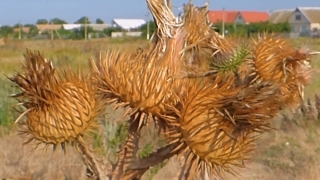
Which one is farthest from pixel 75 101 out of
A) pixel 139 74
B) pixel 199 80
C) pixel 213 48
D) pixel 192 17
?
pixel 213 48

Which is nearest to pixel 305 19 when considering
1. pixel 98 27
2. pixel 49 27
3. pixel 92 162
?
pixel 98 27

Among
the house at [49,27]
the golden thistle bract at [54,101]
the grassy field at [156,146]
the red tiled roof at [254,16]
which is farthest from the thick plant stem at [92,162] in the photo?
the red tiled roof at [254,16]

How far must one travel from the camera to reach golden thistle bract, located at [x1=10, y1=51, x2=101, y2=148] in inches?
55.7

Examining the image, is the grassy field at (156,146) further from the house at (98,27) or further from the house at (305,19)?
the house at (305,19)

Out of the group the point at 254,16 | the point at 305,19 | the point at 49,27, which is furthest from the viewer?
the point at 305,19

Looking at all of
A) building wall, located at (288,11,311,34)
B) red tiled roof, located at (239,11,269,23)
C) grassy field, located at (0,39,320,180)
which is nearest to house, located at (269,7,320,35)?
building wall, located at (288,11,311,34)

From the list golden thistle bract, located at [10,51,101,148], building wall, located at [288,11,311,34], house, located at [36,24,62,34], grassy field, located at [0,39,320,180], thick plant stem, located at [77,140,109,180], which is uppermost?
building wall, located at [288,11,311,34]

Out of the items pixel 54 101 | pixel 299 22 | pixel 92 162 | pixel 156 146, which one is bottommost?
pixel 156 146

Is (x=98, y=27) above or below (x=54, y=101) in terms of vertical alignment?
above

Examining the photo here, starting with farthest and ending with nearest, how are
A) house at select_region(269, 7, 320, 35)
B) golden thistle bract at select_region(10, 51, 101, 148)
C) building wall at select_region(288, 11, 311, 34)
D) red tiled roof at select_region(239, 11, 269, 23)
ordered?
1. building wall at select_region(288, 11, 311, 34)
2. house at select_region(269, 7, 320, 35)
3. red tiled roof at select_region(239, 11, 269, 23)
4. golden thistle bract at select_region(10, 51, 101, 148)

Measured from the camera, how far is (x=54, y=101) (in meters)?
1.43

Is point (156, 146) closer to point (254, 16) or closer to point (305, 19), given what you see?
point (254, 16)

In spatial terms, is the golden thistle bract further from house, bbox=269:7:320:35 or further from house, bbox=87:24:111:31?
house, bbox=269:7:320:35

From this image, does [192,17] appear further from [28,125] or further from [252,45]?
[28,125]
